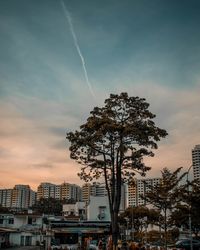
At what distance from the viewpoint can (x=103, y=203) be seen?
299 feet

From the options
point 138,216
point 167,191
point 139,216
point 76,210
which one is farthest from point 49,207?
point 167,191

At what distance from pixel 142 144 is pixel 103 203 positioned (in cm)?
6457

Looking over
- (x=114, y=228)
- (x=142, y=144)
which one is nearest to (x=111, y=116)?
(x=142, y=144)

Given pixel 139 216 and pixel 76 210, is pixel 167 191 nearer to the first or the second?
pixel 139 216

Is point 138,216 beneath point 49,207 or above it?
beneath

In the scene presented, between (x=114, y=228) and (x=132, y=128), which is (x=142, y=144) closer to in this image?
(x=132, y=128)

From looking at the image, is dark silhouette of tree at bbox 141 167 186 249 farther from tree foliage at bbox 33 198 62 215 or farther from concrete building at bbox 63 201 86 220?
tree foliage at bbox 33 198 62 215

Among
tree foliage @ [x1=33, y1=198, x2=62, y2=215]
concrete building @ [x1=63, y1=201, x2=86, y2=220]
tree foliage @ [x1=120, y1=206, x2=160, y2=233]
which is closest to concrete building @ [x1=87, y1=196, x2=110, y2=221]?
concrete building @ [x1=63, y1=201, x2=86, y2=220]

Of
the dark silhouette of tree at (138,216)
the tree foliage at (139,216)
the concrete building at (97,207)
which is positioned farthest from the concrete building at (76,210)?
the tree foliage at (139,216)

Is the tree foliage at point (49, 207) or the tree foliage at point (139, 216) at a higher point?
the tree foliage at point (49, 207)

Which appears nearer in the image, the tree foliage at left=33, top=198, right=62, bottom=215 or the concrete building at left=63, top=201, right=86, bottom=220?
the concrete building at left=63, top=201, right=86, bottom=220

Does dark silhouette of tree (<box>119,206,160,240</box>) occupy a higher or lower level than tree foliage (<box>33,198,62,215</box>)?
lower

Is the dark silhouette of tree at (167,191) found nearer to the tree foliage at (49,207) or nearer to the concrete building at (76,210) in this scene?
the concrete building at (76,210)

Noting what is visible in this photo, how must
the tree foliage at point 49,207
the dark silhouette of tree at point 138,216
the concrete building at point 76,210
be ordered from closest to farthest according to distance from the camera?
the dark silhouette of tree at point 138,216 → the concrete building at point 76,210 → the tree foliage at point 49,207
